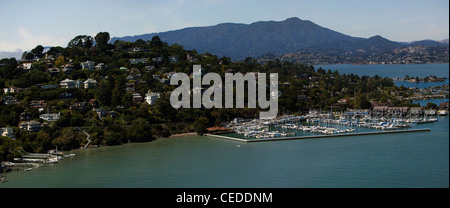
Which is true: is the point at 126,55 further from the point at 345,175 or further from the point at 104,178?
the point at 345,175

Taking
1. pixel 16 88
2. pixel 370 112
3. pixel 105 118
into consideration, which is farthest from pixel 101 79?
pixel 370 112

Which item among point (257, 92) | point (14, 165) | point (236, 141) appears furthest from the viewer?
point (257, 92)

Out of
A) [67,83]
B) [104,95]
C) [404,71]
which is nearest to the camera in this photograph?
[104,95]

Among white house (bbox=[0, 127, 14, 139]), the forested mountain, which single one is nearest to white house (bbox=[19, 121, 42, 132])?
white house (bbox=[0, 127, 14, 139])

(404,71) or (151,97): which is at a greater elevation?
(404,71)

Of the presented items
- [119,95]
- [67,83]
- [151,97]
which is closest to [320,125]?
[151,97]

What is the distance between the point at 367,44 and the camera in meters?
77.4

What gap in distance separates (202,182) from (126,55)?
40.6 feet

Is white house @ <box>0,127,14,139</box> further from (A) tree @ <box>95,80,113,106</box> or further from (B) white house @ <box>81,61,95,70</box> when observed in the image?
(B) white house @ <box>81,61,95,70</box>

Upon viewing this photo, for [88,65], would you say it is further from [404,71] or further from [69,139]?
[404,71]

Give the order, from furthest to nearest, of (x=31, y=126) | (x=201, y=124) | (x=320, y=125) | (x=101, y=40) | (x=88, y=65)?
1. (x=101, y=40)
2. (x=88, y=65)
3. (x=320, y=125)
4. (x=201, y=124)
5. (x=31, y=126)

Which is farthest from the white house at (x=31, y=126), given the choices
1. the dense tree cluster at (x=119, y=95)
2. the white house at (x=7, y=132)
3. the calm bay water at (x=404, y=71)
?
the calm bay water at (x=404, y=71)

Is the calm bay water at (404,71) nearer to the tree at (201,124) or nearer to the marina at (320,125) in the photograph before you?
the marina at (320,125)

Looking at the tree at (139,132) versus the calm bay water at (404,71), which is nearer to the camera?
the tree at (139,132)
